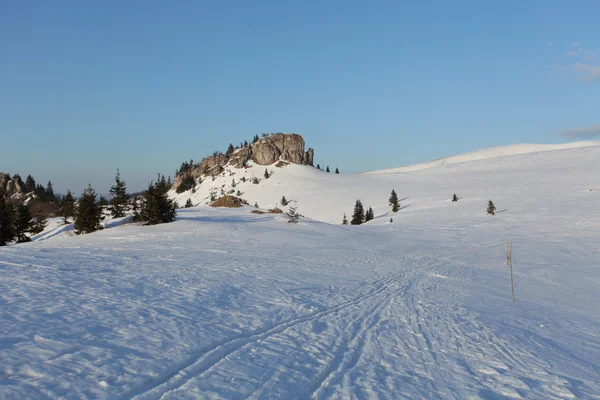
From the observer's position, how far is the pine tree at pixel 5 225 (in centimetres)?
3600

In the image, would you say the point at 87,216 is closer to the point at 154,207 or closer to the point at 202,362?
the point at 154,207

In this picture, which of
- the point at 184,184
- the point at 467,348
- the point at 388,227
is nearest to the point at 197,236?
the point at 467,348

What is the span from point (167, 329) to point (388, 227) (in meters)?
39.7

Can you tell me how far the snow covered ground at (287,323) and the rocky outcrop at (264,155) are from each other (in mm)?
146876

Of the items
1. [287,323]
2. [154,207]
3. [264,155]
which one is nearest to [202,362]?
[287,323]

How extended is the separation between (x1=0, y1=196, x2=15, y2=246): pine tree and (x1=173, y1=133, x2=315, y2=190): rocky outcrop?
12837 cm

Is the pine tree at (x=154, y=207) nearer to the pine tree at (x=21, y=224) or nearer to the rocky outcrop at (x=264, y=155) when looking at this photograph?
the pine tree at (x=21, y=224)

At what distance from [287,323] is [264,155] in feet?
540

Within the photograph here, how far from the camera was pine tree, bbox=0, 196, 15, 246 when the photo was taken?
36.0m

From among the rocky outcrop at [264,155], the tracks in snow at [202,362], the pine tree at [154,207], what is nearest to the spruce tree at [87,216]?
the pine tree at [154,207]

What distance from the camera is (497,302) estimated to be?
13586mm

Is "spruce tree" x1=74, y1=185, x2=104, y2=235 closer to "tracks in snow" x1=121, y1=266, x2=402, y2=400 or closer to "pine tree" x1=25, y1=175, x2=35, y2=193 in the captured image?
"tracks in snow" x1=121, y1=266, x2=402, y2=400

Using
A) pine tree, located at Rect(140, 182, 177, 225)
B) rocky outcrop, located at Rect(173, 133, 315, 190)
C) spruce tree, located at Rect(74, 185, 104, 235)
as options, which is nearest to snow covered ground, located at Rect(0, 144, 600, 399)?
pine tree, located at Rect(140, 182, 177, 225)

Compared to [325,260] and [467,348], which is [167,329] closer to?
[467,348]
